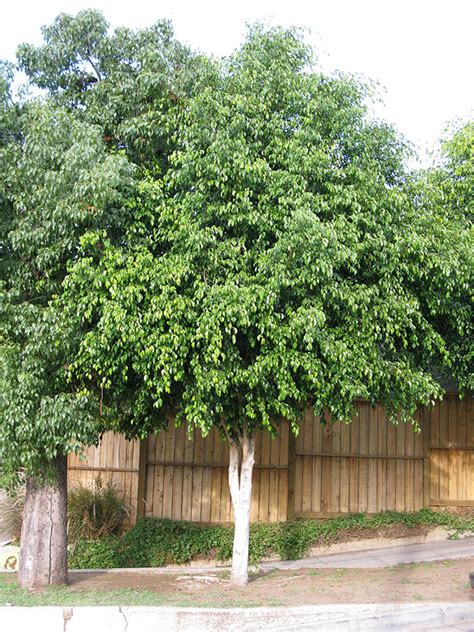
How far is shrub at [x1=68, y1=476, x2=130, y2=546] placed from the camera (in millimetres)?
11586

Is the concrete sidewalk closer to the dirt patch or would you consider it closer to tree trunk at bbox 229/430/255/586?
the dirt patch

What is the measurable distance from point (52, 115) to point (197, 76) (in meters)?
2.16

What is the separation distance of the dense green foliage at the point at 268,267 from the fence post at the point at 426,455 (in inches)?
146

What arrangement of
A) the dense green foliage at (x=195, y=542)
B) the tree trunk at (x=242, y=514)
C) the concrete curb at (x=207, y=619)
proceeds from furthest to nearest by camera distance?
the dense green foliage at (x=195, y=542) → the tree trunk at (x=242, y=514) → the concrete curb at (x=207, y=619)

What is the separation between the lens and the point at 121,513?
1190cm

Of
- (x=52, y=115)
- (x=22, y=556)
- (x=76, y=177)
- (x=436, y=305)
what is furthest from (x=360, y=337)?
(x=22, y=556)

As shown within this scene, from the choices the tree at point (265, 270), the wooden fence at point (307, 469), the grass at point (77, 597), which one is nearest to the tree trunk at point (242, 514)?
the tree at point (265, 270)

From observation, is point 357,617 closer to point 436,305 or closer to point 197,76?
point 436,305

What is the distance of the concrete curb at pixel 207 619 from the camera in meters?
7.69

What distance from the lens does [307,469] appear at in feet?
40.7

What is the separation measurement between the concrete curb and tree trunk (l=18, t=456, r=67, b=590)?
1.46 meters

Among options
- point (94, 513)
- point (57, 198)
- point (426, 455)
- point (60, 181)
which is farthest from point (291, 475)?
point (60, 181)

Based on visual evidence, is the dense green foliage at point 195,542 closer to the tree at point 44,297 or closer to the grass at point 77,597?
→ the tree at point 44,297

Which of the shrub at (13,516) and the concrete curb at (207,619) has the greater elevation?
the shrub at (13,516)
